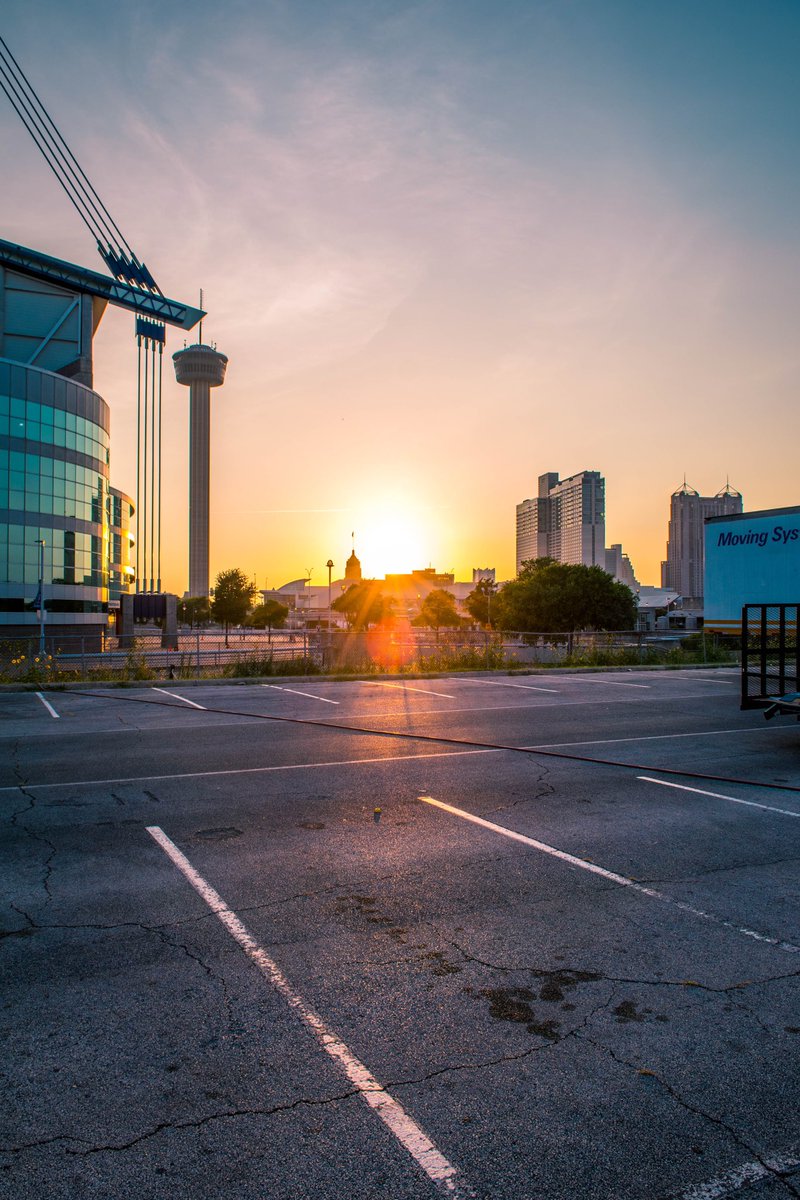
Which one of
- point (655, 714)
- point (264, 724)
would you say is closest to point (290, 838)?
point (264, 724)

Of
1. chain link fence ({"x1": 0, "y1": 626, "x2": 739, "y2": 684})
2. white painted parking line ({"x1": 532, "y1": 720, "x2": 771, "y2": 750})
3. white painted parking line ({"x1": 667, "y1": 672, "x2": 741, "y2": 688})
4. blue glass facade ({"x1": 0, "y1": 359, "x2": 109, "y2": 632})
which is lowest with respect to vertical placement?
white painted parking line ({"x1": 532, "y1": 720, "x2": 771, "y2": 750})

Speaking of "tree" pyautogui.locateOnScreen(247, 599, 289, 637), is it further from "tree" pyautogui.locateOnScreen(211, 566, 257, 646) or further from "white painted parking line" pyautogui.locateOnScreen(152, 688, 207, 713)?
"white painted parking line" pyautogui.locateOnScreen(152, 688, 207, 713)

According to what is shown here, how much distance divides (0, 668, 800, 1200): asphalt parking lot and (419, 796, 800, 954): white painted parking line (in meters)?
0.03

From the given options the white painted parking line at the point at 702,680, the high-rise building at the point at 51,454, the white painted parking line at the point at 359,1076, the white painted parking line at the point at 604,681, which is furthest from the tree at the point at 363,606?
the white painted parking line at the point at 359,1076

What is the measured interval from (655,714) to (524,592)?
61346 millimetres

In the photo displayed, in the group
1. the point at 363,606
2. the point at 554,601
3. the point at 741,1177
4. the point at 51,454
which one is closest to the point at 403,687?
the point at 741,1177

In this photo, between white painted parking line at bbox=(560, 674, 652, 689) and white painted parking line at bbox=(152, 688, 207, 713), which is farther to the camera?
white painted parking line at bbox=(560, 674, 652, 689)

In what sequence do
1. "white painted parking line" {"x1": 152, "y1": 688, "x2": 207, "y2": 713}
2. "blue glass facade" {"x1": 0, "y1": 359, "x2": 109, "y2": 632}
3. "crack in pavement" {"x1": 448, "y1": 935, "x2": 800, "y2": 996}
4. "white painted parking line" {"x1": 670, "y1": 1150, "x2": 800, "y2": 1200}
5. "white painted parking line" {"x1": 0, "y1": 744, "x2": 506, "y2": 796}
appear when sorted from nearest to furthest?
"white painted parking line" {"x1": 670, "y1": 1150, "x2": 800, "y2": 1200}
"crack in pavement" {"x1": 448, "y1": 935, "x2": 800, "y2": 996}
"white painted parking line" {"x1": 0, "y1": 744, "x2": 506, "y2": 796}
"white painted parking line" {"x1": 152, "y1": 688, "x2": 207, "y2": 713}
"blue glass facade" {"x1": 0, "y1": 359, "x2": 109, "y2": 632}

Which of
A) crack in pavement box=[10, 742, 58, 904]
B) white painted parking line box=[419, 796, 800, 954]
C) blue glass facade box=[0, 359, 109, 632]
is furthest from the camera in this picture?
blue glass facade box=[0, 359, 109, 632]

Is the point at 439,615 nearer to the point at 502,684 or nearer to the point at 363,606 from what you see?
the point at 363,606

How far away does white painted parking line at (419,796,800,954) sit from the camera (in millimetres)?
5133

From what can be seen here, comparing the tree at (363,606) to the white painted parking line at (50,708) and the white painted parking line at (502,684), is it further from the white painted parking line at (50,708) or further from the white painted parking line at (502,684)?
the white painted parking line at (50,708)

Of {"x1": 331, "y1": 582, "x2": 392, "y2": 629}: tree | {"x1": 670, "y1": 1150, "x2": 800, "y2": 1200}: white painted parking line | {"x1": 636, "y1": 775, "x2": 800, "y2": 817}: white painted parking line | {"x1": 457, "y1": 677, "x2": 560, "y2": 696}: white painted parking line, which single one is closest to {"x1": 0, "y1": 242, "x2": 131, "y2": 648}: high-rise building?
{"x1": 457, "y1": 677, "x2": 560, "y2": 696}: white painted parking line

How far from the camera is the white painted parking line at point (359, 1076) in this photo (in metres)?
2.97
